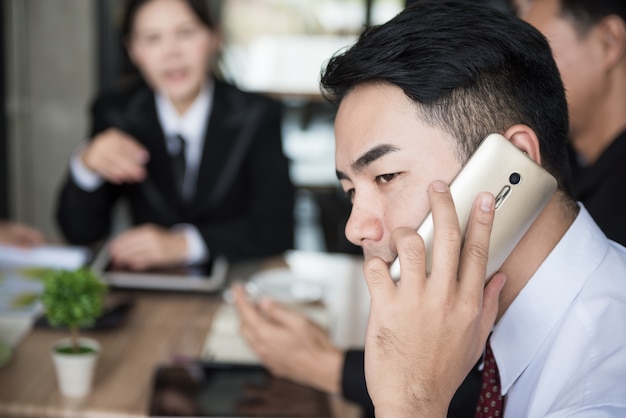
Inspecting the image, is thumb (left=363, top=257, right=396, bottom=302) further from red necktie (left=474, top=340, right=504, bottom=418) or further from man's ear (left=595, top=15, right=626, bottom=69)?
man's ear (left=595, top=15, right=626, bottom=69)

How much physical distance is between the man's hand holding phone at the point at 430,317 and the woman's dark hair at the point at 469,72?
122 mm

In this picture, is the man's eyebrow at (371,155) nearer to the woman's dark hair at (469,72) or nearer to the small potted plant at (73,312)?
the woman's dark hair at (469,72)

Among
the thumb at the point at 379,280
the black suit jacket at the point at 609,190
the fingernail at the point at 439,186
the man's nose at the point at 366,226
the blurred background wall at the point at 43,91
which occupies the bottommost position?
the blurred background wall at the point at 43,91

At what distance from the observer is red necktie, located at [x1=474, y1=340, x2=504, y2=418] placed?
3.52 feet

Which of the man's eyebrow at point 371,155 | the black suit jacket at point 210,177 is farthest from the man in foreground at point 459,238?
the black suit jacket at point 210,177

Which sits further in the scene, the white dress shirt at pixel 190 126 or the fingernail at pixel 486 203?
the white dress shirt at pixel 190 126

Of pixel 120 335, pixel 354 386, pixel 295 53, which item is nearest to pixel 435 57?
pixel 354 386

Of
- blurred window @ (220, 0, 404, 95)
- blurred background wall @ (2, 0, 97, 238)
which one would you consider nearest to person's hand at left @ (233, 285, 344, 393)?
blurred background wall @ (2, 0, 97, 238)

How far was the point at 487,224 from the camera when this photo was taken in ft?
3.11

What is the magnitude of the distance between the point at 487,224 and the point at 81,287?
0.89 m

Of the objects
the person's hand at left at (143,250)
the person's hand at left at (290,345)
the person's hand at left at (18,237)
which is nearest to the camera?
the person's hand at left at (290,345)

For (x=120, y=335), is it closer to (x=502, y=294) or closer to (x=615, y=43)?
(x=502, y=294)

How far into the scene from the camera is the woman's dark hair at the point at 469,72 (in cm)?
101

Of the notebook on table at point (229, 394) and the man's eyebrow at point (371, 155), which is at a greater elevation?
the man's eyebrow at point (371, 155)
